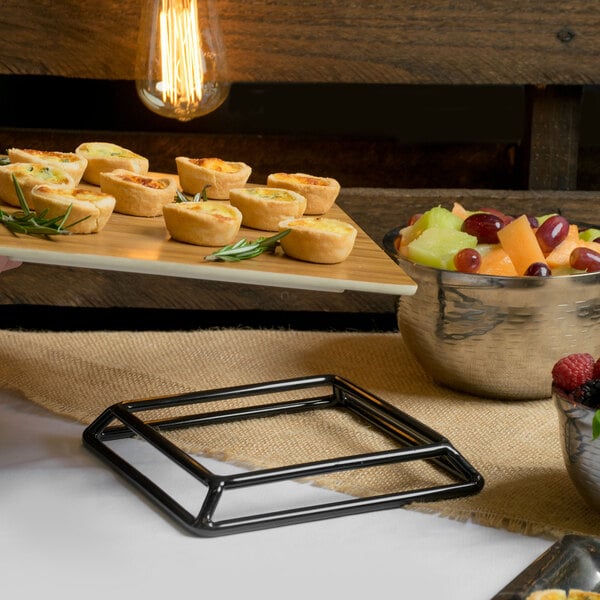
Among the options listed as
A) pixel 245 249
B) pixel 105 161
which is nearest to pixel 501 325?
pixel 245 249

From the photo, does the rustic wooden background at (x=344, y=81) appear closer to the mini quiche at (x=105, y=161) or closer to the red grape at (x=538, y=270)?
the mini quiche at (x=105, y=161)

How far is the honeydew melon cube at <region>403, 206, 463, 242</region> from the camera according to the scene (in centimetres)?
142

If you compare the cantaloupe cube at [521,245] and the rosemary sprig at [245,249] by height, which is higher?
the rosemary sprig at [245,249]

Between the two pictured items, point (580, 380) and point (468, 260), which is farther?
point (468, 260)

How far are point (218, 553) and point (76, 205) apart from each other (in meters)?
0.37

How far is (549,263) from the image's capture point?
1.37 meters

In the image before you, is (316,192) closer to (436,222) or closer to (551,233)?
(436,222)

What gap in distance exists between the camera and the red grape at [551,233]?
136cm

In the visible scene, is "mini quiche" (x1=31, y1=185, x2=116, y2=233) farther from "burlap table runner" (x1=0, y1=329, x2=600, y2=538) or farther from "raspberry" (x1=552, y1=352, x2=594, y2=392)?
"raspberry" (x1=552, y1=352, x2=594, y2=392)

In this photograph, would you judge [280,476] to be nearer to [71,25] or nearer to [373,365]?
[373,365]

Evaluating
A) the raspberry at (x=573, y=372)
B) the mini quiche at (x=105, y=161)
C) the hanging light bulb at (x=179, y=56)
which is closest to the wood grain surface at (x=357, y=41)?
the hanging light bulb at (x=179, y=56)

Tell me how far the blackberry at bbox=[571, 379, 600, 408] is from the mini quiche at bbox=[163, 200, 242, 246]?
1.26ft

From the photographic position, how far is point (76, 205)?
1.13m

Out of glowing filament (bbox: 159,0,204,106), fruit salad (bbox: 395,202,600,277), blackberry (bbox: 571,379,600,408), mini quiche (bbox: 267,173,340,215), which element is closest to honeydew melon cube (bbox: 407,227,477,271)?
fruit salad (bbox: 395,202,600,277)
